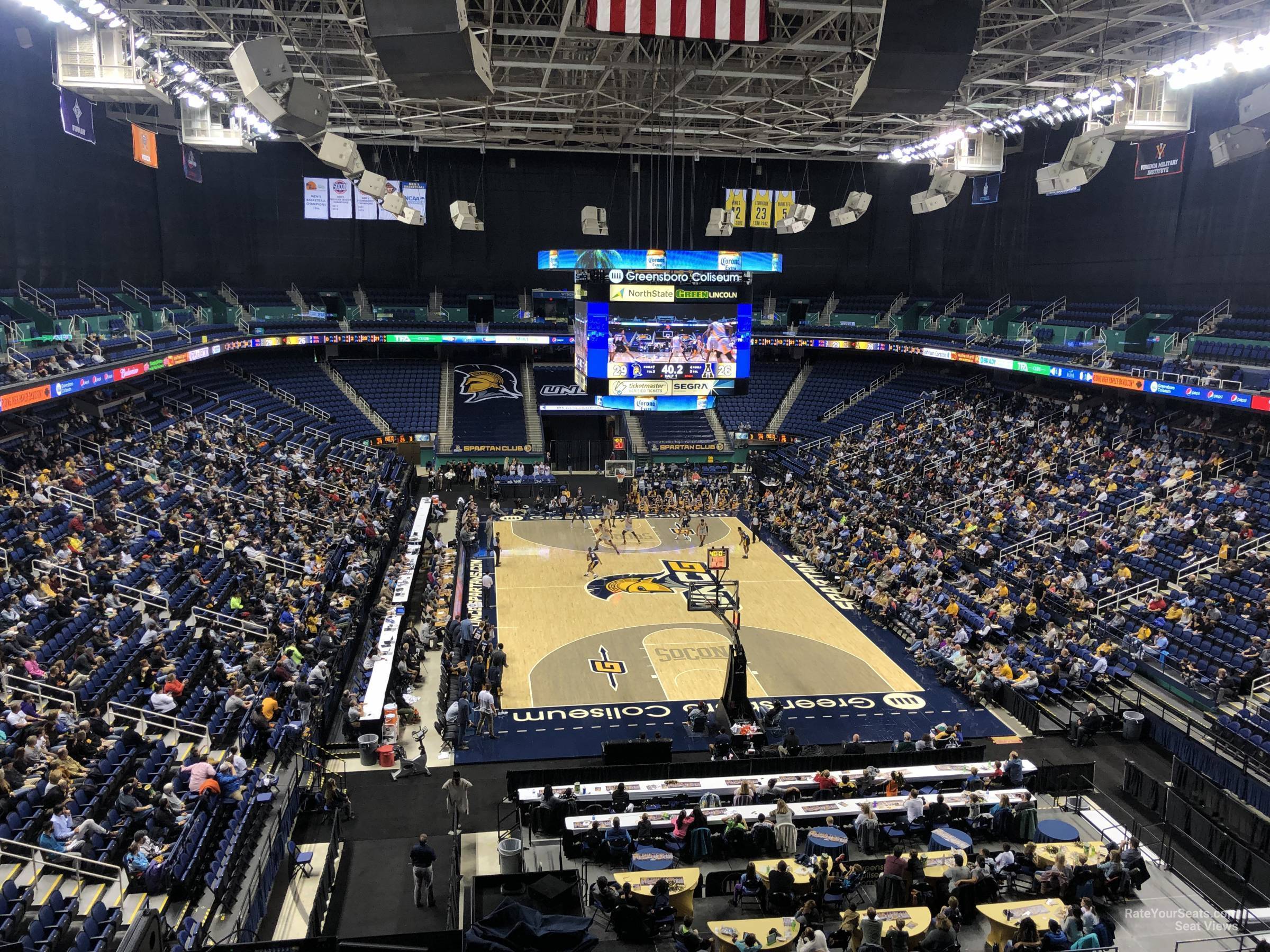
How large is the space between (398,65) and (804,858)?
34.8 ft

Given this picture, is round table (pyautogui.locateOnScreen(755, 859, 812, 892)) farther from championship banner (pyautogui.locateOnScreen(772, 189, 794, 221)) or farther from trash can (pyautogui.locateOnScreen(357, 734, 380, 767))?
championship banner (pyautogui.locateOnScreen(772, 189, 794, 221))

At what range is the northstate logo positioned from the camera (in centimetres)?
2595

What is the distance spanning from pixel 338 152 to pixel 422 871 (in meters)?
14.5

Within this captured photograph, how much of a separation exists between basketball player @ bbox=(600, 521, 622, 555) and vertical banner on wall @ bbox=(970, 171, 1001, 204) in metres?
21.5

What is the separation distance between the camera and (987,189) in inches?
1496

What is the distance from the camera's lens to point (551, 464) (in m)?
41.9

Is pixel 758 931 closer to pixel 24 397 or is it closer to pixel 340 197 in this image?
pixel 24 397

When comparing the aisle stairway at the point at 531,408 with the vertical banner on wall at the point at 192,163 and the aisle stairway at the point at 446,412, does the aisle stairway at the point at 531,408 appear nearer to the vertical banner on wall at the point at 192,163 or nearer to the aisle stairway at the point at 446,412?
the aisle stairway at the point at 446,412

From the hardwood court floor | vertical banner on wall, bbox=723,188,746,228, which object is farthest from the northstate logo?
vertical banner on wall, bbox=723,188,746,228

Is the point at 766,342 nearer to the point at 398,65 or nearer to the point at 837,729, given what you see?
the point at 837,729

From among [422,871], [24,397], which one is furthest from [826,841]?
[24,397]

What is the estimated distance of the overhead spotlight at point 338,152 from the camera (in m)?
18.2

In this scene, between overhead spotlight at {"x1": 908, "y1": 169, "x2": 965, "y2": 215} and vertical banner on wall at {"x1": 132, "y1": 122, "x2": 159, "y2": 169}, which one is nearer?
overhead spotlight at {"x1": 908, "y1": 169, "x2": 965, "y2": 215}

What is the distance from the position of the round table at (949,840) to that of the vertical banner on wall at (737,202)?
1438 inches
